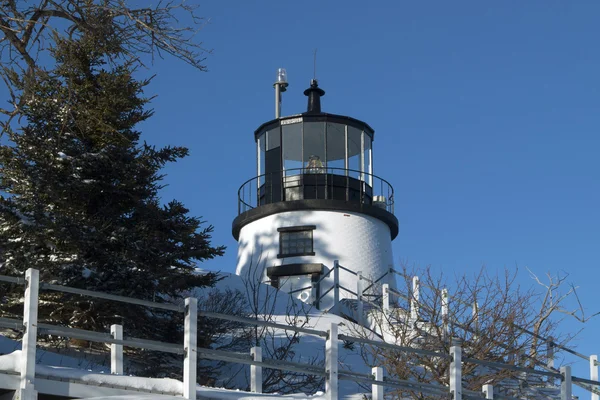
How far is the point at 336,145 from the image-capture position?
109 ft

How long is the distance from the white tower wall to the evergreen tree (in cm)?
1128

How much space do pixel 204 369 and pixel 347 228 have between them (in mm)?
13229

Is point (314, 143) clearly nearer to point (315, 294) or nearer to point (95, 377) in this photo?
point (315, 294)

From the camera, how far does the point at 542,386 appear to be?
18.6 metres

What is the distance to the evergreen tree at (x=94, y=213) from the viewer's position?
17.7 m

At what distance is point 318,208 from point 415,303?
39.3 ft

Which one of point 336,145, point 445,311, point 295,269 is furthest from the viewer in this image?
point 336,145

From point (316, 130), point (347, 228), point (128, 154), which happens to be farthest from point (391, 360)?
point (316, 130)

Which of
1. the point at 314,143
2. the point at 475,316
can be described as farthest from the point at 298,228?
the point at 475,316

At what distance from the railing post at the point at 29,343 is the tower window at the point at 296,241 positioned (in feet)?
71.1

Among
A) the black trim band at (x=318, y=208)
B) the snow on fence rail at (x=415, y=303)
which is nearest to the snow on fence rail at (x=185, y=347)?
the snow on fence rail at (x=415, y=303)

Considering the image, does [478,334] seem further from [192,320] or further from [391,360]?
[192,320]

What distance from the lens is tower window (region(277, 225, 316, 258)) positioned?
102 feet

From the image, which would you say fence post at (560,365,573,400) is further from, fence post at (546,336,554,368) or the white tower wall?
the white tower wall
